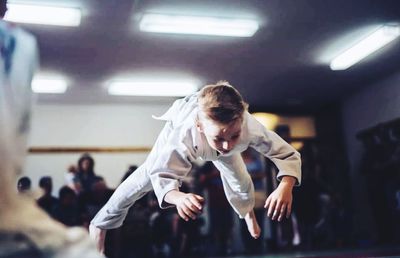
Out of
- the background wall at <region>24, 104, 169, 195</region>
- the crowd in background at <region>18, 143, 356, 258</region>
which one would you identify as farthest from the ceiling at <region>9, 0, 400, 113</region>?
the crowd in background at <region>18, 143, 356, 258</region>

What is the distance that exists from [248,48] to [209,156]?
0.49 m

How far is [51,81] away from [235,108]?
0.54 metres

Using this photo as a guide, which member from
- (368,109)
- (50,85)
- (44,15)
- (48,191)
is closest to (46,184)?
(48,191)

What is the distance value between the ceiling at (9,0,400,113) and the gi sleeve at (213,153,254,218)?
0.91ft

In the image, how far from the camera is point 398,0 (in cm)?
138

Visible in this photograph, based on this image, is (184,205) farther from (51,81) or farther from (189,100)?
(51,81)

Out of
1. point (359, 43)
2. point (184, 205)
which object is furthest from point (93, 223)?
point (359, 43)

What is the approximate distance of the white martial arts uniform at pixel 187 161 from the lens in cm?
85

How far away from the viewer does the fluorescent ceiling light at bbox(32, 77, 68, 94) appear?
1.05 metres

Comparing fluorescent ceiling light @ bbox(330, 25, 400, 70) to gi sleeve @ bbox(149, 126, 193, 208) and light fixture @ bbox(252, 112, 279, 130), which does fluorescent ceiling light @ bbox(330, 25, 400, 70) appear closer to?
light fixture @ bbox(252, 112, 279, 130)

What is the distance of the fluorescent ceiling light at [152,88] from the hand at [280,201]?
0.34 metres

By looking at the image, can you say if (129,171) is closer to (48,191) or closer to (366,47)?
(48,191)

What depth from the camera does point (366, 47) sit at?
133 centimetres

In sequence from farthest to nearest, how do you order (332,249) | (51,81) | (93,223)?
(332,249) → (51,81) → (93,223)
